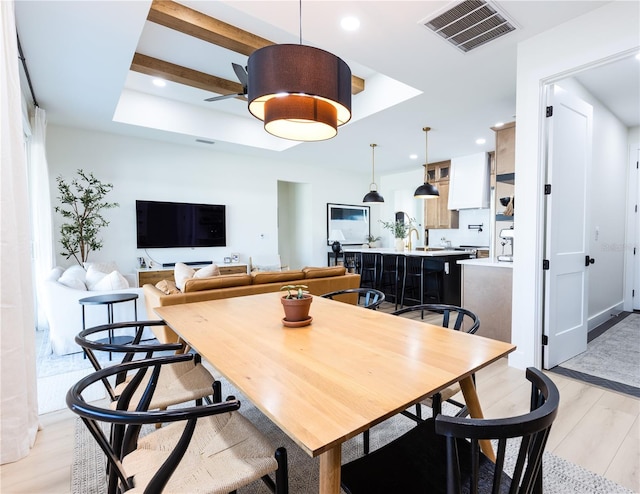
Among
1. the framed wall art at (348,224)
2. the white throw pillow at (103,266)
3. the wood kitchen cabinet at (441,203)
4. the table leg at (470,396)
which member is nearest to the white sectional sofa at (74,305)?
the white throw pillow at (103,266)

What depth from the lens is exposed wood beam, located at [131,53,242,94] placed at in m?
3.67

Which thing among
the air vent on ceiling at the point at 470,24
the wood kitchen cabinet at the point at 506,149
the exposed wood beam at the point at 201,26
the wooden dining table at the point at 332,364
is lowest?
the wooden dining table at the point at 332,364

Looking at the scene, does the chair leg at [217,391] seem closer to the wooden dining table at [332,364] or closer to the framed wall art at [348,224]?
the wooden dining table at [332,364]

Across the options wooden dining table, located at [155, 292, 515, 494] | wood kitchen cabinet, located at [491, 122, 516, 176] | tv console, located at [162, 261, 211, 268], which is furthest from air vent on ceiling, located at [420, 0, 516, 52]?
tv console, located at [162, 261, 211, 268]

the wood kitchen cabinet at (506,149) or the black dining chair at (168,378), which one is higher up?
the wood kitchen cabinet at (506,149)

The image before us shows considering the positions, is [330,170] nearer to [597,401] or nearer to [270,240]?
[270,240]

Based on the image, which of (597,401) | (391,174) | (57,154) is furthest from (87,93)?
(391,174)

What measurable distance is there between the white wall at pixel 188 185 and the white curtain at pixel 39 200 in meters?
0.95

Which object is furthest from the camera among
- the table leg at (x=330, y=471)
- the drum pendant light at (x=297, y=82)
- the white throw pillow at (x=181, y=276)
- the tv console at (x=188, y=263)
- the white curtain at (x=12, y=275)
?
the tv console at (x=188, y=263)

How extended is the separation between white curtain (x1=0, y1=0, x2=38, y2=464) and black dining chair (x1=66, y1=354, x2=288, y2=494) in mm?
1074

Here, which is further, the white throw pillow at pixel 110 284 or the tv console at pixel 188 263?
the tv console at pixel 188 263

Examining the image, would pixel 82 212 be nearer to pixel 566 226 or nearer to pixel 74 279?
pixel 74 279

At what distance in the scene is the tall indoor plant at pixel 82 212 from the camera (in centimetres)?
465

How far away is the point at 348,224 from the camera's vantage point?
8.29m
